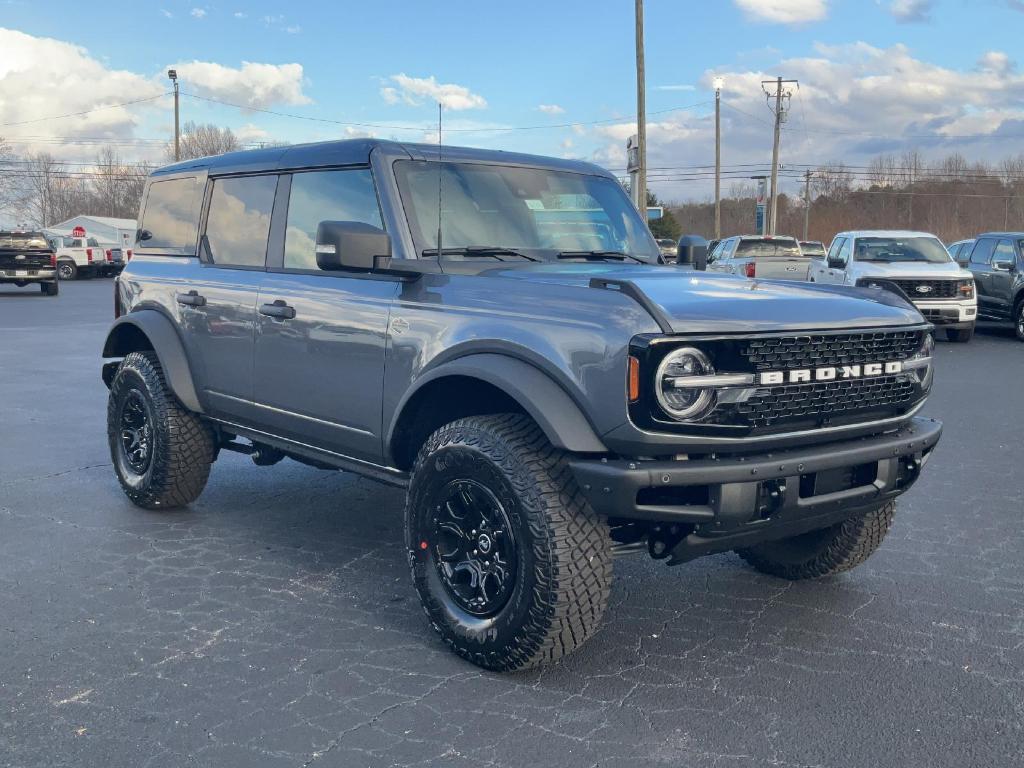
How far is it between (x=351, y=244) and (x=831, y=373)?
1.87m

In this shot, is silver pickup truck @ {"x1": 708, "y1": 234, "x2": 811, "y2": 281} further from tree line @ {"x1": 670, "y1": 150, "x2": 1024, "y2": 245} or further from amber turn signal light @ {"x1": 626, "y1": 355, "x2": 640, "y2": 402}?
tree line @ {"x1": 670, "y1": 150, "x2": 1024, "y2": 245}

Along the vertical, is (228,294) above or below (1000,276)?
below

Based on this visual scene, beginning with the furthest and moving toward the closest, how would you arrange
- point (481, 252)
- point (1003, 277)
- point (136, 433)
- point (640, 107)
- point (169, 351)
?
point (640, 107) < point (1003, 277) < point (136, 433) < point (169, 351) < point (481, 252)

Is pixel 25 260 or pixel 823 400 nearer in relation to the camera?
pixel 823 400

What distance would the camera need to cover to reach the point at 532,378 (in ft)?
11.5

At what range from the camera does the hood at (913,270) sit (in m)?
16.7

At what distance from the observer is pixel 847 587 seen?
464 centimetres

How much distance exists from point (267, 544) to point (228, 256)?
60.5 inches

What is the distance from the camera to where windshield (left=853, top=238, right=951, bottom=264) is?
697 inches

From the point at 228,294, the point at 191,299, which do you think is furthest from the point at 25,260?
the point at 228,294

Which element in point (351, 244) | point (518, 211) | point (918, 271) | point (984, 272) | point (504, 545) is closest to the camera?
point (504, 545)

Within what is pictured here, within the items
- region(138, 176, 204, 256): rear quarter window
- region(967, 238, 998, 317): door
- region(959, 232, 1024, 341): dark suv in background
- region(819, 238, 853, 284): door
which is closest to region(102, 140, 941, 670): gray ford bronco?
region(138, 176, 204, 256): rear quarter window

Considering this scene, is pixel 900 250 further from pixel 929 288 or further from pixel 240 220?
pixel 240 220

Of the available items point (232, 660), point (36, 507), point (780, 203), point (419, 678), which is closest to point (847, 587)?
point (419, 678)
